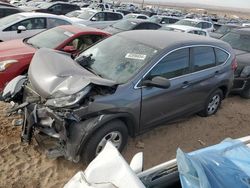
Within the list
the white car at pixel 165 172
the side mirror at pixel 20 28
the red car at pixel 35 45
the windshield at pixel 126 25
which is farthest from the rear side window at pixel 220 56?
the windshield at pixel 126 25

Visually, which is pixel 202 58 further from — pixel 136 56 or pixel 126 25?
pixel 126 25

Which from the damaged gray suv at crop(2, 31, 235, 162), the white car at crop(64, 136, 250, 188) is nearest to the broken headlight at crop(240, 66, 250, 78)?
the damaged gray suv at crop(2, 31, 235, 162)

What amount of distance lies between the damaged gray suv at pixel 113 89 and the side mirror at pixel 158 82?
1 cm

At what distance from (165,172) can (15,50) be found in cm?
489

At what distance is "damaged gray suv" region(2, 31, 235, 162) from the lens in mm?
3838

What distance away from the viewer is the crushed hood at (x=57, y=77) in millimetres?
3865

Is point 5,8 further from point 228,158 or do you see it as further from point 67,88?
point 228,158

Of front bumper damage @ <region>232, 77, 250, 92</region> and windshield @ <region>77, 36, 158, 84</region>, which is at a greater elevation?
windshield @ <region>77, 36, 158, 84</region>

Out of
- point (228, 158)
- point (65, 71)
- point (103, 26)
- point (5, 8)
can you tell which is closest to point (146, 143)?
point (65, 71)

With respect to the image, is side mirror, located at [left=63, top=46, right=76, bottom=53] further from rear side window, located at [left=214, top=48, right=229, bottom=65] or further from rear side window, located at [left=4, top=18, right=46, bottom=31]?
rear side window, located at [left=4, top=18, right=46, bottom=31]

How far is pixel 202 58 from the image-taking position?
5.46 meters

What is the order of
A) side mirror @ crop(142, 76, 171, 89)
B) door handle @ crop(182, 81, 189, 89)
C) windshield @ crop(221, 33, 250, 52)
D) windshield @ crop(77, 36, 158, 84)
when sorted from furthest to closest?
1. windshield @ crop(221, 33, 250, 52)
2. door handle @ crop(182, 81, 189, 89)
3. windshield @ crop(77, 36, 158, 84)
4. side mirror @ crop(142, 76, 171, 89)

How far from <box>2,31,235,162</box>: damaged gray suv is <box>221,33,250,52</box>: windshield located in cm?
339

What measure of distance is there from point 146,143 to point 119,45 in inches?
66.2
